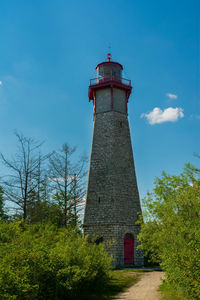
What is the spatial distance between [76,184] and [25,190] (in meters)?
6.54

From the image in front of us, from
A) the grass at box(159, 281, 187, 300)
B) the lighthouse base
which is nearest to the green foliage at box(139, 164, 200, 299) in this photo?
the grass at box(159, 281, 187, 300)

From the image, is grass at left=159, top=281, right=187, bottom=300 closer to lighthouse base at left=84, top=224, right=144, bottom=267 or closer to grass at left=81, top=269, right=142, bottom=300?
grass at left=81, top=269, right=142, bottom=300

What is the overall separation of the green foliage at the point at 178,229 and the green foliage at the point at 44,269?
2815 mm

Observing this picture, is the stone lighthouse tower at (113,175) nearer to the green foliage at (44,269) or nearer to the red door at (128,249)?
the red door at (128,249)

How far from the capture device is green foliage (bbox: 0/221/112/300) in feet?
19.8

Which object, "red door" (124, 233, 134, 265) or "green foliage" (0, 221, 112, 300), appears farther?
"red door" (124, 233, 134, 265)

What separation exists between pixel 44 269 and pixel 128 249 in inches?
609

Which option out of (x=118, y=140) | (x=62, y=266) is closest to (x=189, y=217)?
(x=62, y=266)

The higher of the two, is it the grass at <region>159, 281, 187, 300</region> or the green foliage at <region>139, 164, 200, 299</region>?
the green foliage at <region>139, 164, 200, 299</region>

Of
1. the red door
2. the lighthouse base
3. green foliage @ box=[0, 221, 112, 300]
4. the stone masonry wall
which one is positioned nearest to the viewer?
green foliage @ box=[0, 221, 112, 300]

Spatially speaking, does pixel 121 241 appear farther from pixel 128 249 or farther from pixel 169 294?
pixel 169 294

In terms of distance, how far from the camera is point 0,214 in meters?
26.6

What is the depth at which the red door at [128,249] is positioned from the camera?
69.7 ft

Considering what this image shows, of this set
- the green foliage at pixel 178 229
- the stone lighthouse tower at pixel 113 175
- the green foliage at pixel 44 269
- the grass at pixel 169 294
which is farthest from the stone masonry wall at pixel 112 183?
the grass at pixel 169 294
